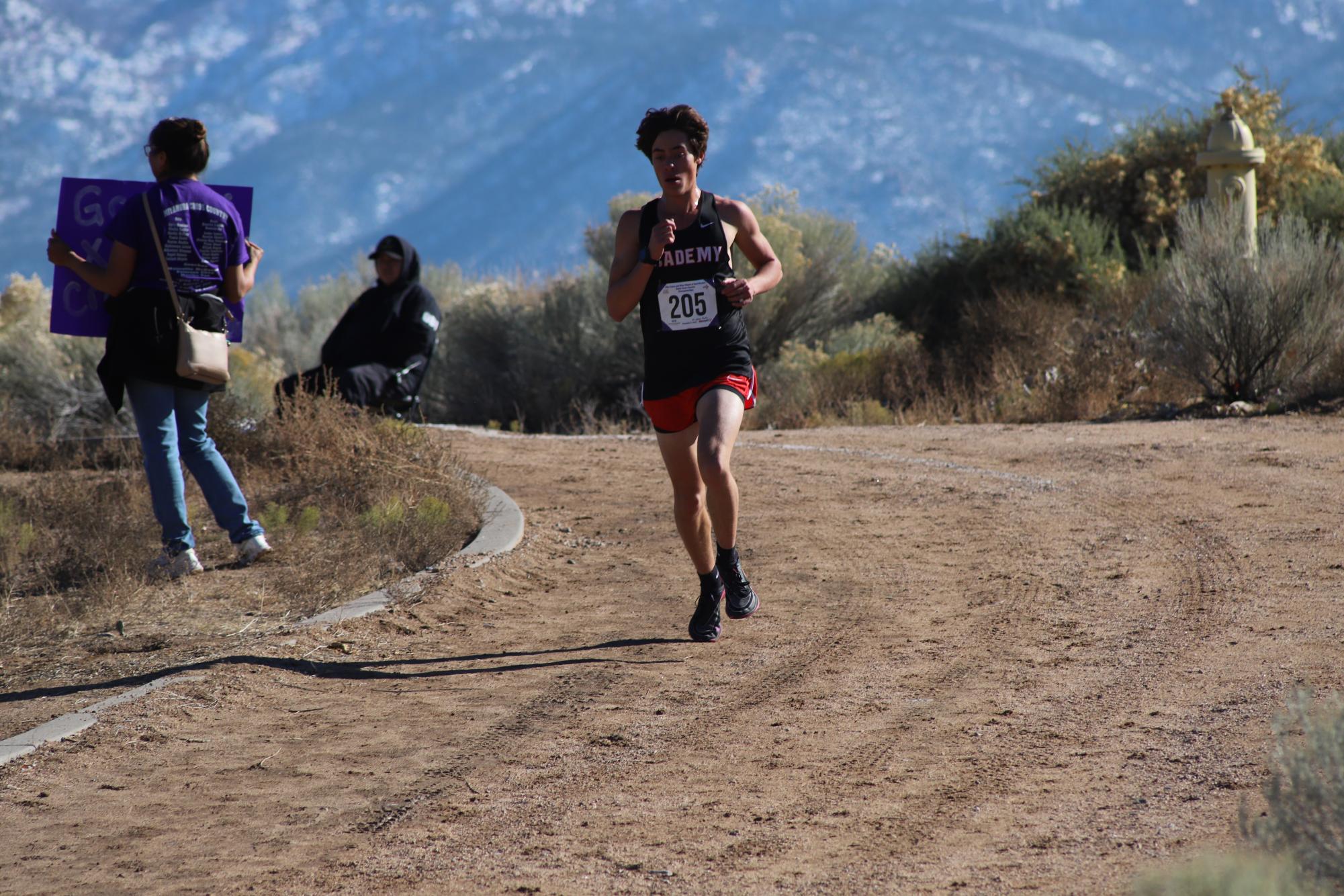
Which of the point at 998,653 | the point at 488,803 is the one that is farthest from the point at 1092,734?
the point at 488,803

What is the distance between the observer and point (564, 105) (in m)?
130

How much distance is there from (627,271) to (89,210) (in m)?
3.12

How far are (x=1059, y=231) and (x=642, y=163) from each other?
11162 cm

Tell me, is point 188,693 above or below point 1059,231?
→ below

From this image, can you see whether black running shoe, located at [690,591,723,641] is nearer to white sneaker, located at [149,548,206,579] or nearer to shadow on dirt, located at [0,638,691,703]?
shadow on dirt, located at [0,638,691,703]

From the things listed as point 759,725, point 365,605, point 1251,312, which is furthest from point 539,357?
point 759,725

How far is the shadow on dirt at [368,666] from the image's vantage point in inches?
189

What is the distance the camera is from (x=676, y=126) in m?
4.95

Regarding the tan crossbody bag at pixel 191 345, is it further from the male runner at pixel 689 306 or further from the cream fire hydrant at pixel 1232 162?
the cream fire hydrant at pixel 1232 162

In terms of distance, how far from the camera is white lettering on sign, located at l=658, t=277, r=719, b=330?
491 cm

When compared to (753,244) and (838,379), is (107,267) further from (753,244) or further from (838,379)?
(838,379)

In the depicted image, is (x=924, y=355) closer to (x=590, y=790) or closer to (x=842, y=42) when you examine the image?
(x=590, y=790)

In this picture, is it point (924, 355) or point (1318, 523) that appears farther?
point (924, 355)

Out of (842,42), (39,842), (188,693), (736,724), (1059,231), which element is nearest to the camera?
(39,842)
